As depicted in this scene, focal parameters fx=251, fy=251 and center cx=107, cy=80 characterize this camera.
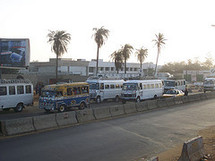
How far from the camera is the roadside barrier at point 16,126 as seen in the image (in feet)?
39.5

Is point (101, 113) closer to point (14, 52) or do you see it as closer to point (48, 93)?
point (48, 93)

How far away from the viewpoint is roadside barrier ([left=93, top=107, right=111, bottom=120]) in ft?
56.7

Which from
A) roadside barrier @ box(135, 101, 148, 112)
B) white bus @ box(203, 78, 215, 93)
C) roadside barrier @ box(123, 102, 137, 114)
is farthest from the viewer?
white bus @ box(203, 78, 215, 93)

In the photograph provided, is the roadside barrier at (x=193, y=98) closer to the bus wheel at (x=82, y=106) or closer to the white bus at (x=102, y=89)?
the white bus at (x=102, y=89)

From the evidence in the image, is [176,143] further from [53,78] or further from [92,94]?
[53,78]

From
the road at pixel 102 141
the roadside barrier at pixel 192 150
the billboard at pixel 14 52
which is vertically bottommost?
the road at pixel 102 141

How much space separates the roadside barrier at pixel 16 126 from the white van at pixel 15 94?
6942mm

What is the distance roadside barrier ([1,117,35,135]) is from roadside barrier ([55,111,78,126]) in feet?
5.95

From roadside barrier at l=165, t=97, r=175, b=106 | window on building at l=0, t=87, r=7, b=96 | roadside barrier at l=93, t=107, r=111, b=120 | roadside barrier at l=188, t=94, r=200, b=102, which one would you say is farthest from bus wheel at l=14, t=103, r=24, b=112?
roadside barrier at l=188, t=94, r=200, b=102

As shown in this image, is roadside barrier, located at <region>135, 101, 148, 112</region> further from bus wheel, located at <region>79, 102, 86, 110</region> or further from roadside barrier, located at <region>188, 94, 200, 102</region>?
roadside barrier, located at <region>188, 94, 200, 102</region>

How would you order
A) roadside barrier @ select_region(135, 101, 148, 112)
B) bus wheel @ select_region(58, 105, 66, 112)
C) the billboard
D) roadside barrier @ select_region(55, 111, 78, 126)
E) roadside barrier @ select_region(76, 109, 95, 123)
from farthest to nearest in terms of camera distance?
1. the billboard
2. roadside barrier @ select_region(135, 101, 148, 112)
3. bus wheel @ select_region(58, 105, 66, 112)
4. roadside barrier @ select_region(76, 109, 95, 123)
5. roadside barrier @ select_region(55, 111, 78, 126)

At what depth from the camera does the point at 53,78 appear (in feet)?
155

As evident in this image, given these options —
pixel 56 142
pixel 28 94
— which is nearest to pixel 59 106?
pixel 28 94

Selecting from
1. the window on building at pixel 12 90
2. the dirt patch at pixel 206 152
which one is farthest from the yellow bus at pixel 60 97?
the dirt patch at pixel 206 152
